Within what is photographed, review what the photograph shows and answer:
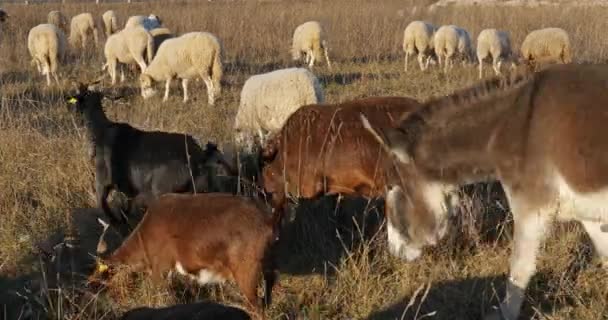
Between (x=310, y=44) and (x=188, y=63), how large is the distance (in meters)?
5.83

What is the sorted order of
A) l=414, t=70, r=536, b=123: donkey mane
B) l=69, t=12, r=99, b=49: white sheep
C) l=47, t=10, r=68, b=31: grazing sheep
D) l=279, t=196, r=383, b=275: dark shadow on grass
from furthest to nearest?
l=47, t=10, r=68, b=31: grazing sheep, l=69, t=12, r=99, b=49: white sheep, l=279, t=196, r=383, b=275: dark shadow on grass, l=414, t=70, r=536, b=123: donkey mane

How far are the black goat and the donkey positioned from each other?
1.62 m

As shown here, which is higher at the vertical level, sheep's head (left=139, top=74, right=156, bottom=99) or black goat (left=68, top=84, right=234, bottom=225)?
black goat (left=68, top=84, right=234, bottom=225)

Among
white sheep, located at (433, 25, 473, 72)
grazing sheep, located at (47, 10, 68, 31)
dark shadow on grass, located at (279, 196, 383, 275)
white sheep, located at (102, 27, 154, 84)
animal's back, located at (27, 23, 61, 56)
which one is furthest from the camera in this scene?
grazing sheep, located at (47, 10, 68, 31)

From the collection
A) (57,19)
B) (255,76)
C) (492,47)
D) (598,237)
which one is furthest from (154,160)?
(57,19)

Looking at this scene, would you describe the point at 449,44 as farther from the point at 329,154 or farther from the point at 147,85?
the point at 329,154

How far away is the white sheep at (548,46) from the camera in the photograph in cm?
1676

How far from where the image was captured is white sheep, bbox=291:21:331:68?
19.0m

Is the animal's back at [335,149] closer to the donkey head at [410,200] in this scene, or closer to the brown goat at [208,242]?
the donkey head at [410,200]

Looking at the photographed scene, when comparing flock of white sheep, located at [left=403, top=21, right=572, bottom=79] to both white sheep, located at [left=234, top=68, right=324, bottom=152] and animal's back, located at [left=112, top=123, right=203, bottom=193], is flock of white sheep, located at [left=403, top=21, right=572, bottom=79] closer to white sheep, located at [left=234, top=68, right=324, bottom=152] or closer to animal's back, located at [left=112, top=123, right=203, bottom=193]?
white sheep, located at [left=234, top=68, right=324, bottom=152]

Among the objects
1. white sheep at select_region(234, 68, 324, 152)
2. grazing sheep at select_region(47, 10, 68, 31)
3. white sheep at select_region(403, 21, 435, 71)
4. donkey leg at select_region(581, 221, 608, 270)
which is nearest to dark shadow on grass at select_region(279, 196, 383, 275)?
donkey leg at select_region(581, 221, 608, 270)

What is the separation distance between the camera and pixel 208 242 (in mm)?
3959

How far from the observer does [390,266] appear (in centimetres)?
477

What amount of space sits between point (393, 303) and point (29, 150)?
4.27m
